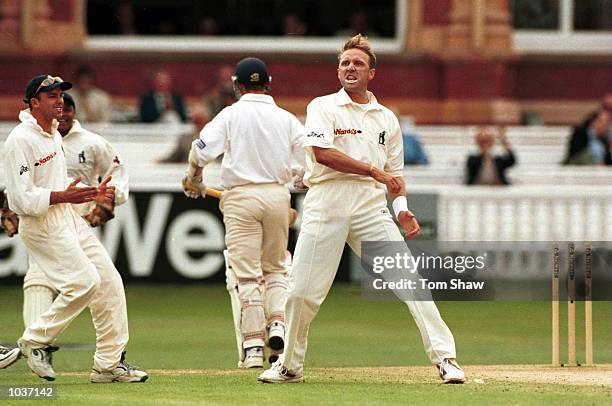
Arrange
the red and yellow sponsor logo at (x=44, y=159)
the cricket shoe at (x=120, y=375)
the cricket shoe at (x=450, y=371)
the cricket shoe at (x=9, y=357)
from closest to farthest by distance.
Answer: the cricket shoe at (x=450, y=371)
the red and yellow sponsor logo at (x=44, y=159)
the cricket shoe at (x=120, y=375)
the cricket shoe at (x=9, y=357)

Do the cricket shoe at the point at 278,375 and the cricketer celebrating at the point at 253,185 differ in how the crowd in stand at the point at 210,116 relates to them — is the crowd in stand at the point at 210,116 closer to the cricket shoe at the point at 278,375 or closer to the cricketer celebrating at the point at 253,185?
the cricketer celebrating at the point at 253,185

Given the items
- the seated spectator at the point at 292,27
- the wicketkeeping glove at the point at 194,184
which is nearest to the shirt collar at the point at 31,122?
the wicketkeeping glove at the point at 194,184

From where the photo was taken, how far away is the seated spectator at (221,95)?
19.7 metres

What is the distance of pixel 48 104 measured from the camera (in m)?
10.2

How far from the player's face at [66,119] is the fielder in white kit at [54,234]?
76 cm

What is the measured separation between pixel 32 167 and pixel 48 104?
0.39 meters

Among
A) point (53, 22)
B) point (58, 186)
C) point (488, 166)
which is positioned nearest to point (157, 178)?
point (488, 166)

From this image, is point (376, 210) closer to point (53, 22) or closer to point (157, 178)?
point (157, 178)

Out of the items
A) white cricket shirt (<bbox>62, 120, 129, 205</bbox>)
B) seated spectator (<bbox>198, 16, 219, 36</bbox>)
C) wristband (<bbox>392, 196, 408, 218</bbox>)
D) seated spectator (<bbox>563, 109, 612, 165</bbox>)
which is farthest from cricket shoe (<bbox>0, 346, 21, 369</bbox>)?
seated spectator (<bbox>198, 16, 219, 36</bbox>)

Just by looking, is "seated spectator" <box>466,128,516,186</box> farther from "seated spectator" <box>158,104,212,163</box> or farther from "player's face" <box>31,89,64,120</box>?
"player's face" <box>31,89,64,120</box>

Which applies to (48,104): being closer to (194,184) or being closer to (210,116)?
(194,184)

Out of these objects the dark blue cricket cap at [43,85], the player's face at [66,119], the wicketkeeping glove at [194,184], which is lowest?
the wicketkeeping glove at [194,184]

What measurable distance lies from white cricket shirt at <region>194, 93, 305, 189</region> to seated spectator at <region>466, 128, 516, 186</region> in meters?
7.54

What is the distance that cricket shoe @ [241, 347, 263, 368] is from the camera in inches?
447
